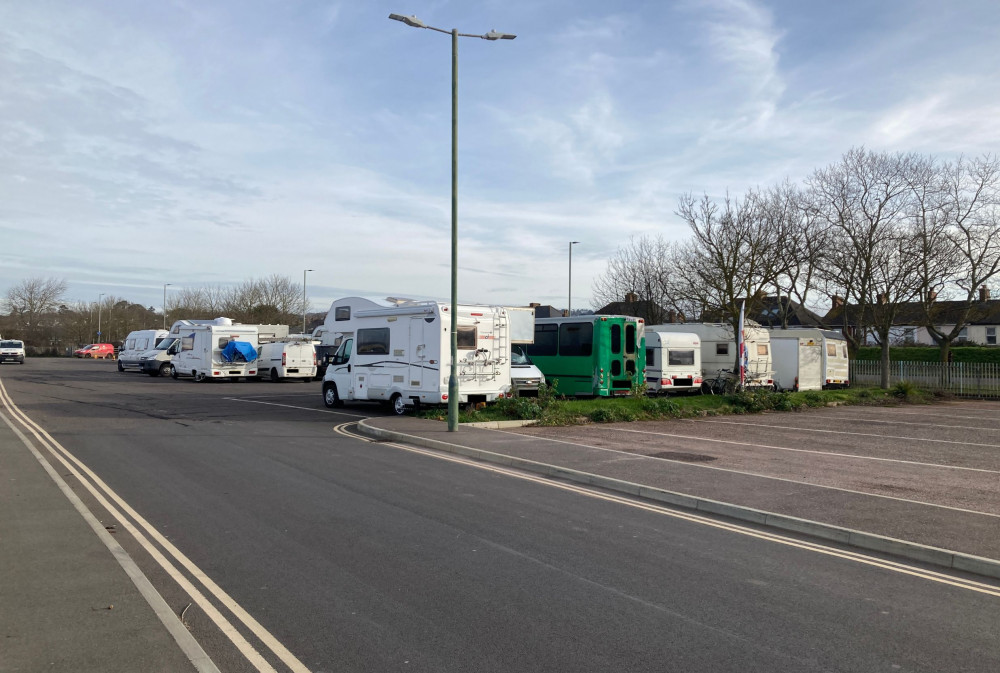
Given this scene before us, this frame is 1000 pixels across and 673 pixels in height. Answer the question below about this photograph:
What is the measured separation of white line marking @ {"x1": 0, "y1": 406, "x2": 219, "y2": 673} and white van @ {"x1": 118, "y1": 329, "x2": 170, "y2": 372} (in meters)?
38.7

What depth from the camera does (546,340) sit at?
985 inches

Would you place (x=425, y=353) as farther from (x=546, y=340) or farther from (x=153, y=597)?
(x=153, y=597)

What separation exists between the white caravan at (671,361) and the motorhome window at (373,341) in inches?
429

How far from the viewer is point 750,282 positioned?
2822 centimetres

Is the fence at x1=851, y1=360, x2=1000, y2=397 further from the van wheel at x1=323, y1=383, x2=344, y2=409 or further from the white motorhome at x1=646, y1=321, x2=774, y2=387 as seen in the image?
the van wheel at x1=323, y1=383, x2=344, y2=409

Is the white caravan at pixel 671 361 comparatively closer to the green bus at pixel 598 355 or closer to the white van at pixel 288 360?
the green bus at pixel 598 355

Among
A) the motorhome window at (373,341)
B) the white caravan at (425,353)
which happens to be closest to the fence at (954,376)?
the white caravan at (425,353)

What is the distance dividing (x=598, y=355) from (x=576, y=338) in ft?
3.68

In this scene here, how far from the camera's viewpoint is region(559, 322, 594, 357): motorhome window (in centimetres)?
2341

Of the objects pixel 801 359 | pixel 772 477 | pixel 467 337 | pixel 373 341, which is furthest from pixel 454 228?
pixel 801 359

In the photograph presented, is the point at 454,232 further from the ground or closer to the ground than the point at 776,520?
further from the ground

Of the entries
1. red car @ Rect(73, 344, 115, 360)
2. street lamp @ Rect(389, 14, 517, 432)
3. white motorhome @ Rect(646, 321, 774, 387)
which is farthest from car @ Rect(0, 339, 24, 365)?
street lamp @ Rect(389, 14, 517, 432)

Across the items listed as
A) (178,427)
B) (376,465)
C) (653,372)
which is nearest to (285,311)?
(653,372)

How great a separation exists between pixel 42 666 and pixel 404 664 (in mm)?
2031
